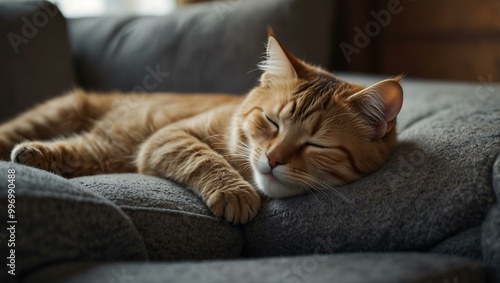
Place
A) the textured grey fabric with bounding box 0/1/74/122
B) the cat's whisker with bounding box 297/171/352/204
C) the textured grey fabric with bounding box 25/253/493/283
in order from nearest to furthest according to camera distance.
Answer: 1. the textured grey fabric with bounding box 25/253/493/283
2. the cat's whisker with bounding box 297/171/352/204
3. the textured grey fabric with bounding box 0/1/74/122

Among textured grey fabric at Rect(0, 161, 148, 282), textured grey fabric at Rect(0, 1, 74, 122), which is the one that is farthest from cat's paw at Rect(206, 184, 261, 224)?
textured grey fabric at Rect(0, 1, 74, 122)

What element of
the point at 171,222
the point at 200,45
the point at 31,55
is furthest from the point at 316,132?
the point at 31,55

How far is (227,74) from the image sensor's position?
227 cm

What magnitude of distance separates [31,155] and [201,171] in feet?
1.90

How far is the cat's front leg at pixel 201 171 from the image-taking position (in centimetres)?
130

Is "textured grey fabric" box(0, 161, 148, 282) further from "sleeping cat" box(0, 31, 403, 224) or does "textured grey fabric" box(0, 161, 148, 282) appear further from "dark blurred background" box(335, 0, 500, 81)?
"dark blurred background" box(335, 0, 500, 81)

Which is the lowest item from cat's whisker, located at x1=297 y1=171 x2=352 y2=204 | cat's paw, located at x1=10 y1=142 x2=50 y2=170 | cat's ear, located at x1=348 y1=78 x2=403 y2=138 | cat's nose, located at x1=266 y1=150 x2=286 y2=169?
cat's paw, located at x1=10 y1=142 x2=50 y2=170

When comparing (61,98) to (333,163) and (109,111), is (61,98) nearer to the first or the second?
(109,111)

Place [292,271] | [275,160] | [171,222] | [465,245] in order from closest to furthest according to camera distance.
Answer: [292,271] < [465,245] < [171,222] < [275,160]

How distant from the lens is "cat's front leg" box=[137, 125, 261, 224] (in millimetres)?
1303

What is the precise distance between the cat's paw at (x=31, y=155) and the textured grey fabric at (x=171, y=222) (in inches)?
11.6

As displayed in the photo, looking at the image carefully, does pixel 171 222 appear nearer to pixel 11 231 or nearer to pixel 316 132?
pixel 11 231

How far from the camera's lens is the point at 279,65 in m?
1.56

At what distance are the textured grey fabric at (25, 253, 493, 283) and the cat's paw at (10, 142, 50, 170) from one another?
0.66m
